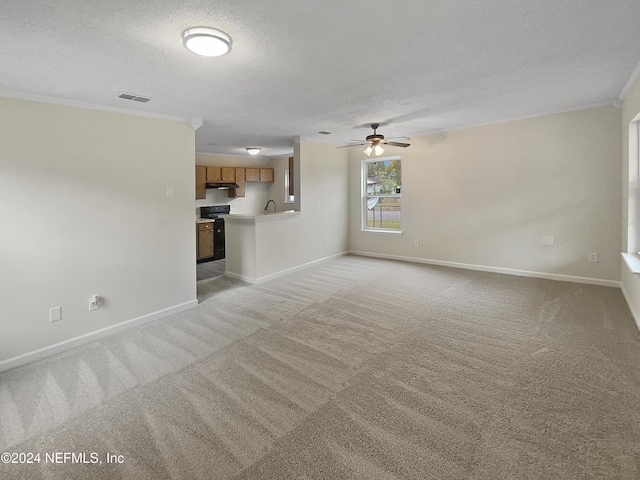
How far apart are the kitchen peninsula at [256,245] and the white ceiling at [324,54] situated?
71.8 inches

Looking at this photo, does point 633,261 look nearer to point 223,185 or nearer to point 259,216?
point 259,216

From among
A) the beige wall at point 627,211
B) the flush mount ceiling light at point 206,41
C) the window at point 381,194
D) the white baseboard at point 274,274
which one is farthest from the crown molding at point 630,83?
the white baseboard at point 274,274

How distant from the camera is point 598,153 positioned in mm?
4262

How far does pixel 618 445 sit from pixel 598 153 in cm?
407

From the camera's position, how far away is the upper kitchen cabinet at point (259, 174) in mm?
7949

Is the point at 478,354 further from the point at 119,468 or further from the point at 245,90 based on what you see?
the point at 245,90

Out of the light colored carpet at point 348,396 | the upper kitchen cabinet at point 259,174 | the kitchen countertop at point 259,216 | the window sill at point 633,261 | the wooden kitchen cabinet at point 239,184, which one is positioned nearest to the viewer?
the light colored carpet at point 348,396

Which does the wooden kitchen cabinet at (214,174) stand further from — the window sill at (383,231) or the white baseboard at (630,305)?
the white baseboard at (630,305)

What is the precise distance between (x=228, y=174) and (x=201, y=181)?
746 mm

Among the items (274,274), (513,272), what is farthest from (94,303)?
(513,272)

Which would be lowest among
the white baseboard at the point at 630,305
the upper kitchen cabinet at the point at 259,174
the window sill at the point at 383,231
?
the white baseboard at the point at 630,305

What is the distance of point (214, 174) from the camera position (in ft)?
23.5

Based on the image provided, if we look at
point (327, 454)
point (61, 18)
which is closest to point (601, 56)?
point (327, 454)

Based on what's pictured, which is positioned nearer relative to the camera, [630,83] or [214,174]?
[630,83]
